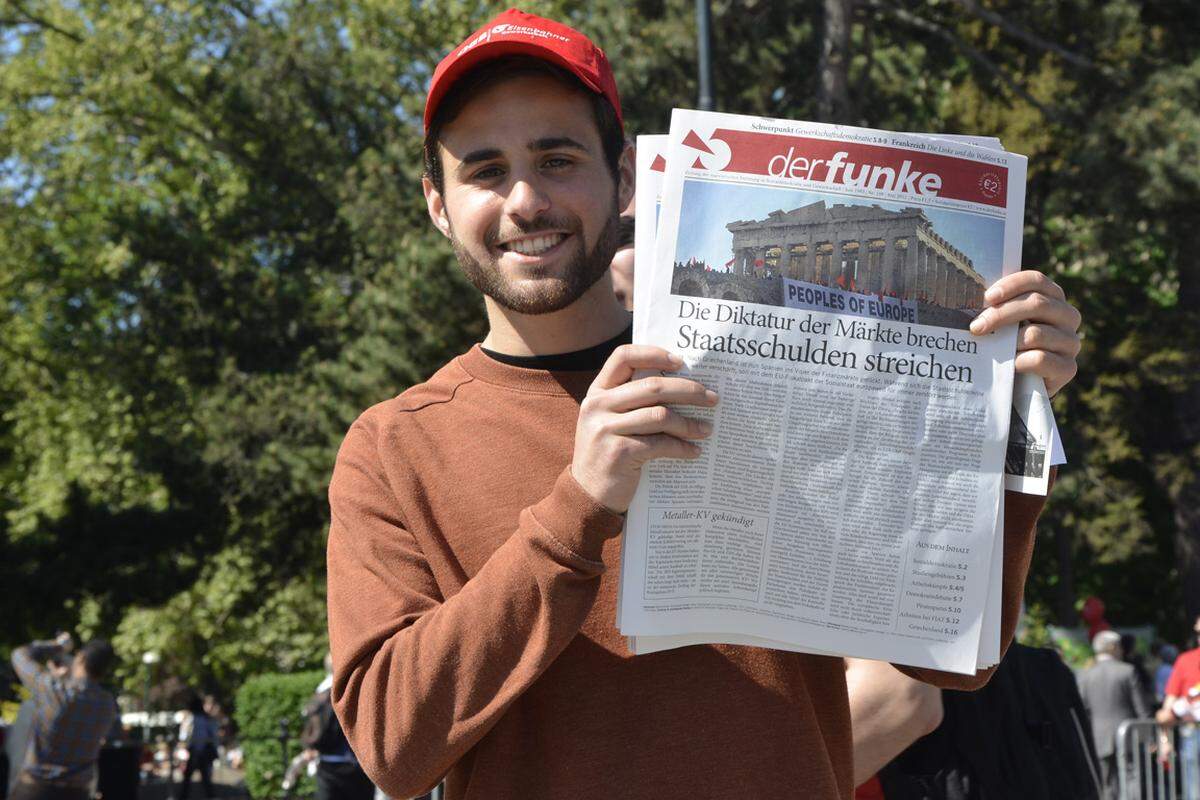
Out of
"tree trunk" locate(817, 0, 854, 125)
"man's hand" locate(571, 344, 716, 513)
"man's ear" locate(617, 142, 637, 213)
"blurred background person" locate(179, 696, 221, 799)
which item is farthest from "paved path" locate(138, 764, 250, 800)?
"man's hand" locate(571, 344, 716, 513)

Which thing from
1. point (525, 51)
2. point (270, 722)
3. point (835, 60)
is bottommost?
point (270, 722)

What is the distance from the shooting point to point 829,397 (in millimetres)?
1904

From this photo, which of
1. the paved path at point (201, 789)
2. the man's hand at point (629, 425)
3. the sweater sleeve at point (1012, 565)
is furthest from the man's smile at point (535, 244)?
the paved path at point (201, 789)

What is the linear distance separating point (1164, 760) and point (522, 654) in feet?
32.7

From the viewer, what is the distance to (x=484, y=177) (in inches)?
86.3

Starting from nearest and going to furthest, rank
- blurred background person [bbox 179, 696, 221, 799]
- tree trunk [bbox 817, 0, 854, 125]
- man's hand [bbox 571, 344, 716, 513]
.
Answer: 1. man's hand [bbox 571, 344, 716, 513]
2. tree trunk [bbox 817, 0, 854, 125]
3. blurred background person [bbox 179, 696, 221, 799]

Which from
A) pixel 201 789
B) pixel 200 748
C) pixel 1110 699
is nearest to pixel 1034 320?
pixel 1110 699

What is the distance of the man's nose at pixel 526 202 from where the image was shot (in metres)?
2.10

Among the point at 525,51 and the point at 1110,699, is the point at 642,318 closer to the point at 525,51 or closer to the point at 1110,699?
the point at 525,51

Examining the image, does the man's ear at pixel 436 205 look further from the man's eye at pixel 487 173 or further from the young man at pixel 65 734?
the young man at pixel 65 734

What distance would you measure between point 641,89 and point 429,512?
15730 millimetres

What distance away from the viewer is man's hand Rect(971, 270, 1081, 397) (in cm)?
192

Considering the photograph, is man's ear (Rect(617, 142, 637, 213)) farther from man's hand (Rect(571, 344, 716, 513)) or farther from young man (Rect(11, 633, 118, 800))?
young man (Rect(11, 633, 118, 800))

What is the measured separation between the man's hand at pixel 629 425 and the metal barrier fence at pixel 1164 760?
350 inches
